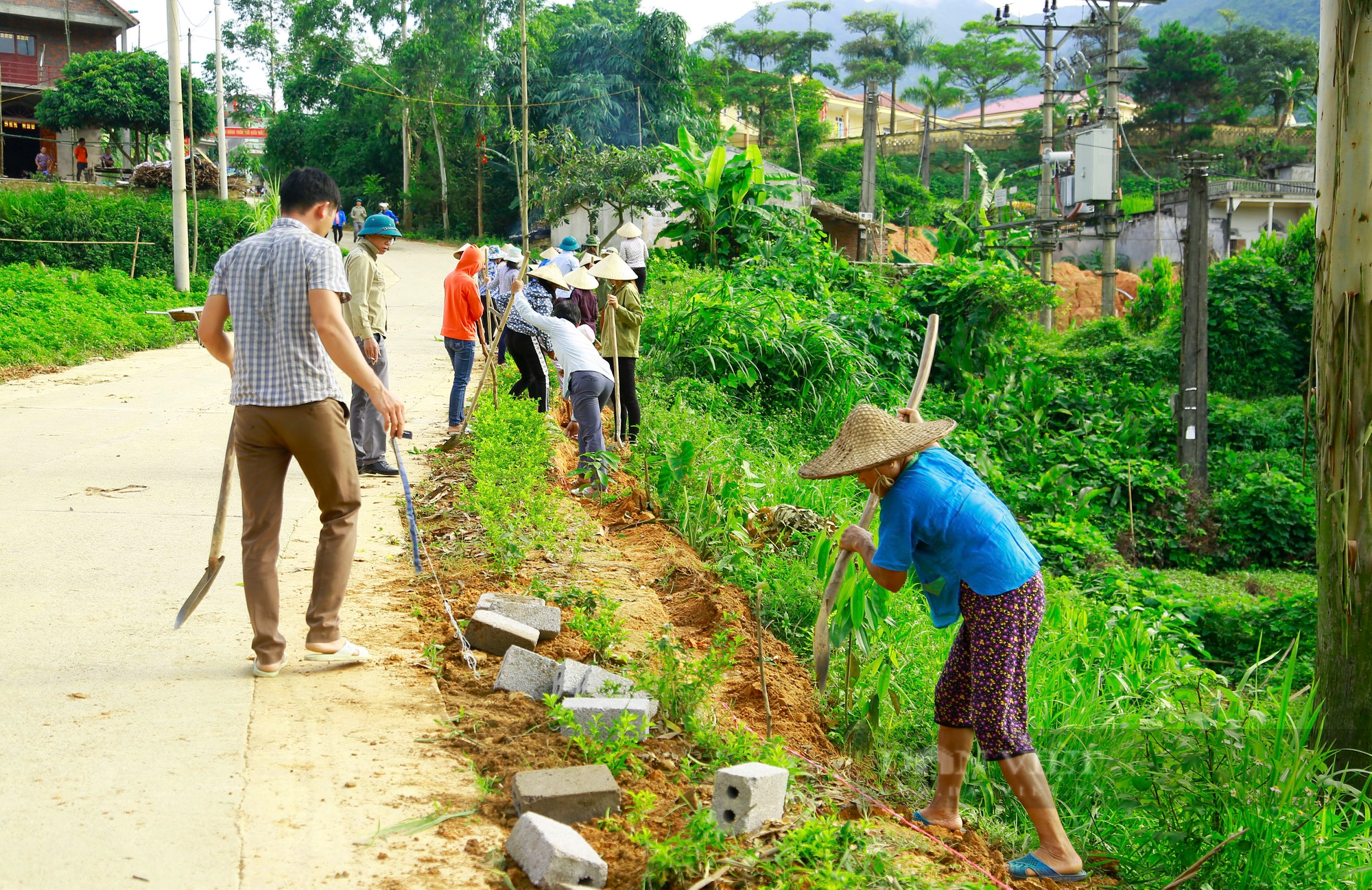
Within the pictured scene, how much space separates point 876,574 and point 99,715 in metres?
2.71

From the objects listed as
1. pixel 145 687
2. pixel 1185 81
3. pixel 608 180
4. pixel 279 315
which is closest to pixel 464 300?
pixel 279 315

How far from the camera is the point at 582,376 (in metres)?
7.63

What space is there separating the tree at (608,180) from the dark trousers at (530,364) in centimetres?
1827

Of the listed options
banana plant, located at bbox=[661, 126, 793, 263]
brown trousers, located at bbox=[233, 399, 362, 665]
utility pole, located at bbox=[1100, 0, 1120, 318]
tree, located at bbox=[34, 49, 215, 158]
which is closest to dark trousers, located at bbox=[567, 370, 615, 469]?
brown trousers, located at bbox=[233, 399, 362, 665]

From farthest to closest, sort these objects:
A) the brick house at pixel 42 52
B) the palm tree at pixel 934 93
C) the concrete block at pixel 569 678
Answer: the palm tree at pixel 934 93 → the brick house at pixel 42 52 → the concrete block at pixel 569 678

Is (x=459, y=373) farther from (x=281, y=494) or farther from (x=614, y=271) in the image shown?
(x=281, y=494)

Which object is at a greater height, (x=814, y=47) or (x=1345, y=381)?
(x=814, y=47)

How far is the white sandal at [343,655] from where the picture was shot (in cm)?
411

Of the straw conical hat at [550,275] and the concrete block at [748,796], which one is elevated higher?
the straw conical hat at [550,275]

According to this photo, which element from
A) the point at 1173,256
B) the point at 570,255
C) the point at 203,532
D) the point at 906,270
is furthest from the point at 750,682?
the point at 1173,256

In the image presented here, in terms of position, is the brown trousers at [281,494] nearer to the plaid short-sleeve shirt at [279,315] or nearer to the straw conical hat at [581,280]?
the plaid short-sleeve shirt at [279,315]

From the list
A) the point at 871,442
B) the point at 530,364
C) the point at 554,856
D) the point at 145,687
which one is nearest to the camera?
the point at 554,856

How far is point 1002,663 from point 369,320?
5.50 m

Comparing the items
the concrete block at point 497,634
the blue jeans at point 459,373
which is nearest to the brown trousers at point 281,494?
the concrete block at point 497,634
